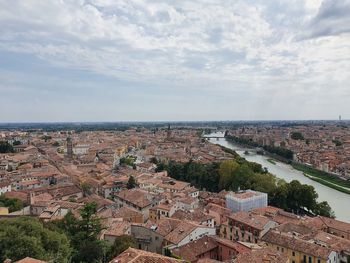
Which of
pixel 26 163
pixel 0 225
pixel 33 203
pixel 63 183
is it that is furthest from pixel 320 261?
pixel 26 163

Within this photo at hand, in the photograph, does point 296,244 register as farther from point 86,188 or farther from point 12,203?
point 86,188

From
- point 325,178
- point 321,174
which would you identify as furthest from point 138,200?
point 321,174

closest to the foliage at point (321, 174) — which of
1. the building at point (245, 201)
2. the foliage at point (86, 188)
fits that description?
the building at point (245, 201)

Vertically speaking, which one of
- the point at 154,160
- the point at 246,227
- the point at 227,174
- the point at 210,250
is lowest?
the point at 154,160

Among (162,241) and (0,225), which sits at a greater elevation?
(0,225)

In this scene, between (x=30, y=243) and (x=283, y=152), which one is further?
(x=283, y=152)

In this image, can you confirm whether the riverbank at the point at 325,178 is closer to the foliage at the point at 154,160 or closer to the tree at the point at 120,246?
the foliage at the point at 154,160

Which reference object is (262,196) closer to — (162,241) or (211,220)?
(211,220)
